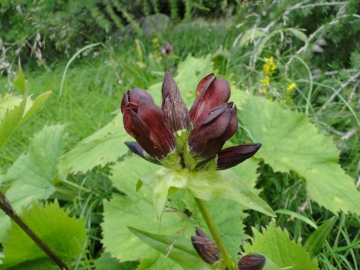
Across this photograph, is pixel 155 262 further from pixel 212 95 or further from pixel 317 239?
pixel 212 95

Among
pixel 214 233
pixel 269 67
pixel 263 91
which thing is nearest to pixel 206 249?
pixel 214 233

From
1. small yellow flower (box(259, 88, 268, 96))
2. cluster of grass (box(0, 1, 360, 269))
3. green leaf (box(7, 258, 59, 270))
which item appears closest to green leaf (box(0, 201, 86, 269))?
green leaf (box(7, 258, 59, 270))

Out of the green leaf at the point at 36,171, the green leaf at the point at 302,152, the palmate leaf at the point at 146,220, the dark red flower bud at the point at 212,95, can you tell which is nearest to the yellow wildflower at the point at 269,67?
the green leaf at the point at 302,152

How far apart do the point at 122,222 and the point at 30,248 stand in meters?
0.29

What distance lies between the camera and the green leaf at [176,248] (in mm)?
723

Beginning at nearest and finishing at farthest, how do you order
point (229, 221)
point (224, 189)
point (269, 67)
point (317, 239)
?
point (224, 189) → point (317, 239) → point (229, 221) → point (269, 67)

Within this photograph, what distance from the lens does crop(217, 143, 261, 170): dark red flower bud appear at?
65 cm

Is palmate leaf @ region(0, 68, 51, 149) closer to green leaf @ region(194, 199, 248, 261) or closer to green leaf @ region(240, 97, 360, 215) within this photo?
green leaf @ region(194, 199, 248, 261)

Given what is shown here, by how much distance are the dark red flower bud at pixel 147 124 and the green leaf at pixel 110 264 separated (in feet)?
2.34

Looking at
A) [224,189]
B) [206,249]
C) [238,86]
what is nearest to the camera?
[224,189]

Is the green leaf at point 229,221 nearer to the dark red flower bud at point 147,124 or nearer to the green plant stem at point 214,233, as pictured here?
the green plant stem at point 214,233

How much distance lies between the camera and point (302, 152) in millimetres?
1502

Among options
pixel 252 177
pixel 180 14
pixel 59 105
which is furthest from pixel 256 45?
pixel 180 14

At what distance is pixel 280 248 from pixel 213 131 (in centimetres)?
47
